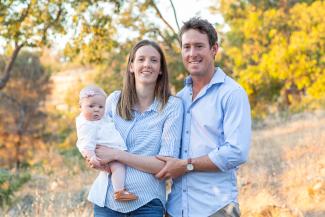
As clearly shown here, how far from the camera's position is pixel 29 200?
9250mm

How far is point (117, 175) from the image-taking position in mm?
3168

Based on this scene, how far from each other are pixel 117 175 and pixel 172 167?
0.33 metres

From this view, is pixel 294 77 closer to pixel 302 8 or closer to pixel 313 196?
pixel 302 8

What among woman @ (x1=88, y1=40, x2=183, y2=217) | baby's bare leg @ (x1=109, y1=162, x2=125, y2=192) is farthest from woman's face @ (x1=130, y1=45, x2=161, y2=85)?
baby's bare leg @ (x1=109, y1=162, x2=125, y2=192)

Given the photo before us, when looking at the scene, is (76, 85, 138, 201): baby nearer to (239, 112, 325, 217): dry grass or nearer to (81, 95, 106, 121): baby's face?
(81, 95, 106, 121): baby's face

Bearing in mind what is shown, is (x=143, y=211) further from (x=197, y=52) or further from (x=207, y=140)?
(x=197, y=52)

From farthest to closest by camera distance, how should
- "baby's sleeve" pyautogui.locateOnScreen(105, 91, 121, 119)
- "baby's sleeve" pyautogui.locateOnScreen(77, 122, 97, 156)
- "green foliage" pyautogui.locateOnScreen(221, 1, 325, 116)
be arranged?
"green foliage" pyautogui.locateOnScreen(221, 1, 325, 116) → "baby's sleeve" pyautogui.locateOnScreen(105, 91, 121, 119) → "baby's sleeve" pyautogui.locateOnScreen(77, 122, 97, 156)

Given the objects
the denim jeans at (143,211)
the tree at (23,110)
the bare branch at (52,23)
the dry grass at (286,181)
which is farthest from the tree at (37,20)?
the tree at (23,110)

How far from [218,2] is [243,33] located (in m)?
2.11

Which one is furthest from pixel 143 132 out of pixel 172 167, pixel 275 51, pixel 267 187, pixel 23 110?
pixel 23 110

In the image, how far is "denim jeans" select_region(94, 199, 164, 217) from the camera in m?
3.14

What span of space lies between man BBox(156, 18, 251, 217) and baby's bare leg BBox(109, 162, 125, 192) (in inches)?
8.4

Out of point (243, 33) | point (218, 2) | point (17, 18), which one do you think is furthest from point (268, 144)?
point (218, 2)

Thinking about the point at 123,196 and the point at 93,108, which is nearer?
the point at 123,196
